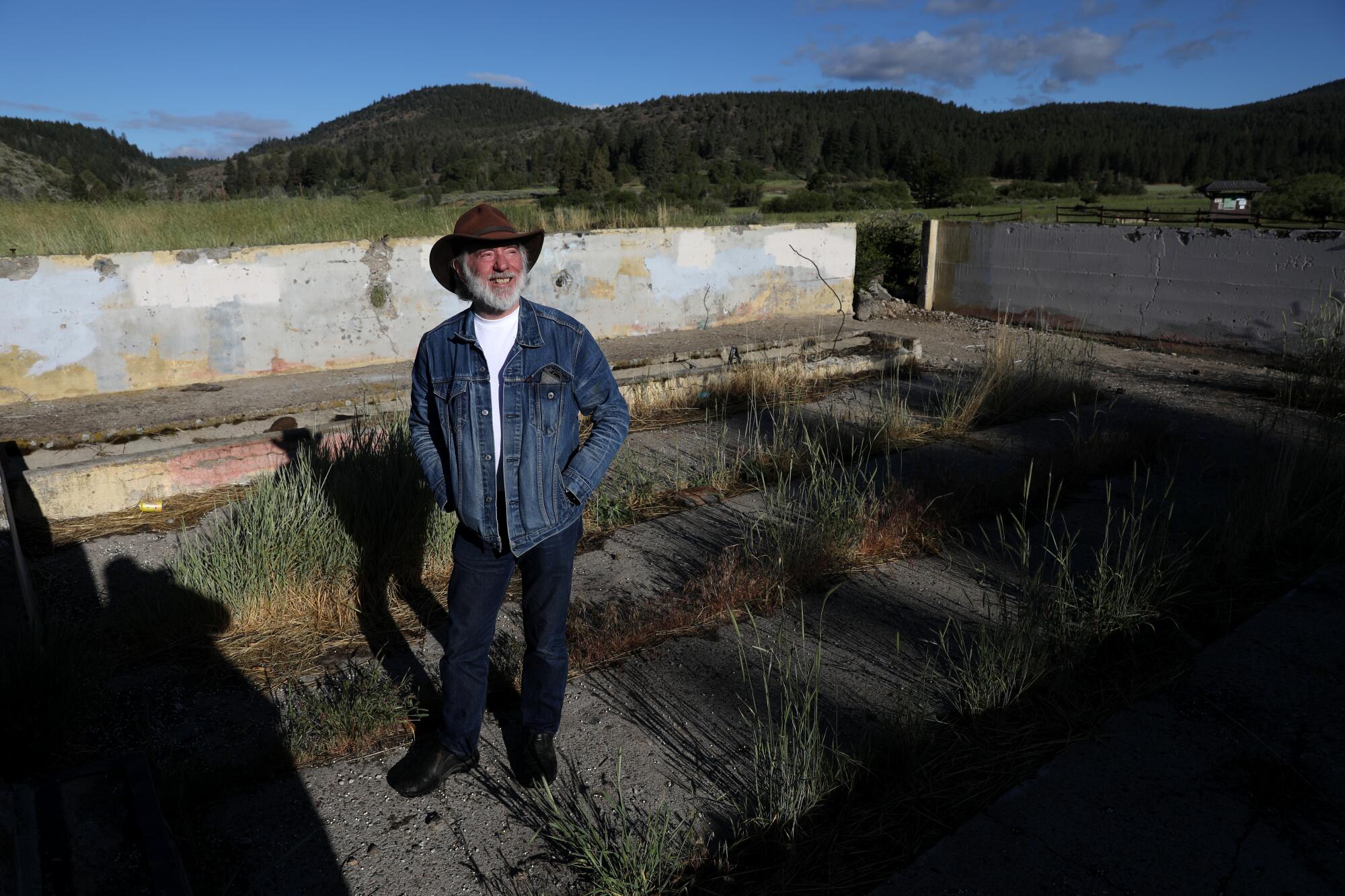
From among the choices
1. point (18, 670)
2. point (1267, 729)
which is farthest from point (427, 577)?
point (1267, 729)

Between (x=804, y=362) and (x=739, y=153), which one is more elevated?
(x=739, y=153)

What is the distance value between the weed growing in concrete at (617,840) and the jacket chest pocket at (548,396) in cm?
102

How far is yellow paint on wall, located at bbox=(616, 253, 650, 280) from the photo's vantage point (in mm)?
10938

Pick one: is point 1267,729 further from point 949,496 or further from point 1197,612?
point 949,496

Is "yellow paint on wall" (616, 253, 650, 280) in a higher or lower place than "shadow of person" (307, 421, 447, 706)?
higher

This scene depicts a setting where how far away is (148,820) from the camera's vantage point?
86.0 inches

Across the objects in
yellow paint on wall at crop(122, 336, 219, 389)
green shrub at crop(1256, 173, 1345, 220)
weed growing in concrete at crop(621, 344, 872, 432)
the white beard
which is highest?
green shrub at crop(1256, 173, 1345, 220)

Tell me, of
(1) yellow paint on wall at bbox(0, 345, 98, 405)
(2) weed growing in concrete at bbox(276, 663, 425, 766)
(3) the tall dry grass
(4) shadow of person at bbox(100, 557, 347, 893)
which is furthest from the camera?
(3) the tall dry grass

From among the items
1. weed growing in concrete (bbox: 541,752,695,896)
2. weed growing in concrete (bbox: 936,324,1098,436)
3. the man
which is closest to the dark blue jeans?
the man

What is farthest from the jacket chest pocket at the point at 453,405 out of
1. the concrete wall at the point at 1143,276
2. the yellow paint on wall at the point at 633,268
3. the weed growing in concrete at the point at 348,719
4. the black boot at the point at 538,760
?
the concrete wall at the point at 1143,276

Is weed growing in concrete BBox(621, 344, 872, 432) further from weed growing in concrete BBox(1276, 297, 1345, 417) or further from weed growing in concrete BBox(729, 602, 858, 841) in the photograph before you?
weed growing in concrete BBox(729, 602, 858, 841)

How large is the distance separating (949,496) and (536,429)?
3.35 meters

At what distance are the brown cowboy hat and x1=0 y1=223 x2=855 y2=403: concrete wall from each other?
6847 millimetres

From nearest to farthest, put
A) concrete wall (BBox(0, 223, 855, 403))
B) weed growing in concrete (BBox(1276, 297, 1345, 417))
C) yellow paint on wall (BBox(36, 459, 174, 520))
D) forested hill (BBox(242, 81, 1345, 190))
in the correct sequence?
yellow paint on wall (BBox(36, 459, 174, 520)), weed growing in concrete (BBox(1276, 297, 1345, 417)), concrete wall (BBox(0, 223, 855, 403)), forested hill (BBox(242, 81, 1345, 190))
